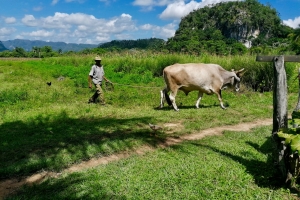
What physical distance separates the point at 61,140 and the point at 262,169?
456 cm

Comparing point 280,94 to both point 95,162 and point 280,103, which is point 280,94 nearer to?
point 280,103

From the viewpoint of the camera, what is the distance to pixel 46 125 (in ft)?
27.2

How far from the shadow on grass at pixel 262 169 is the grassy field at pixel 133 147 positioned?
0.02 metres

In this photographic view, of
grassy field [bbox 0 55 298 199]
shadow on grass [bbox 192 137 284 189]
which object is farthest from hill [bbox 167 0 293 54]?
shadow on grass [bbox 192 137 284 189]

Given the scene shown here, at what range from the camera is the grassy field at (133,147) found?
14.5 feet

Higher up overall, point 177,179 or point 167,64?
point 167,64

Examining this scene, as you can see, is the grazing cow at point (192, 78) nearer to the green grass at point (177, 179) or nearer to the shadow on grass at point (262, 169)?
the shadow on grass at point (262, 169)

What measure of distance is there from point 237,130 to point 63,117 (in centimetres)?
544

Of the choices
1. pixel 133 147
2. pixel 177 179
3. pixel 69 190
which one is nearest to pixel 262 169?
pixel 177 179

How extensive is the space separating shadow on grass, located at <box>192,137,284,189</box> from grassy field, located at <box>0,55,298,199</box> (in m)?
0.02

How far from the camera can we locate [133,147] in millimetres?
6430

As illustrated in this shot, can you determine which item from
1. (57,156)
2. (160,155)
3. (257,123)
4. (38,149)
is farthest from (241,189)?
(257,123)

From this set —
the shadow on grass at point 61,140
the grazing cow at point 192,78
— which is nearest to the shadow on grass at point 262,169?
the shadow on grass at point 61,140

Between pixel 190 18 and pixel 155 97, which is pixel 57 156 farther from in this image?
pixel 190 18
